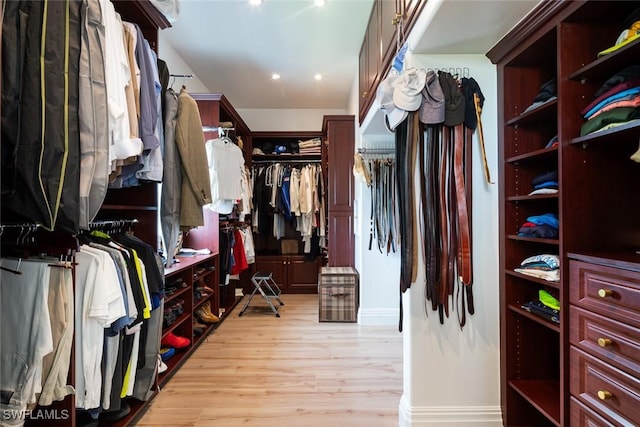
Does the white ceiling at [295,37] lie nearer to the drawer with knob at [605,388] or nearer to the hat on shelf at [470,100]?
the hat on shelf at [470,100]

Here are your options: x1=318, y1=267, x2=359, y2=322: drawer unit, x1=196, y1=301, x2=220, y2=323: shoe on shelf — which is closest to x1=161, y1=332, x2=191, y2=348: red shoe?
x1=196, y1=301, x2=220, y2=323: shoe on shelf

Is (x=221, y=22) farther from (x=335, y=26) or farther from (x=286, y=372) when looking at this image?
(x=286, y=372)

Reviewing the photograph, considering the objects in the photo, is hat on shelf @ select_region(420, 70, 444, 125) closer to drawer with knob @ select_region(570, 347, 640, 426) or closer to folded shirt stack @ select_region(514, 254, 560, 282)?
folded shirt stack @ select_region(514, 254, 560, 282)

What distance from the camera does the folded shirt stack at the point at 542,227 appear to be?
1.41 meters

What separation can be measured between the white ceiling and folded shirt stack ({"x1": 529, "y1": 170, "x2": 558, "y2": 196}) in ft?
2.29

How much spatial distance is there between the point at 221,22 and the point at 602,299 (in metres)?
3.15

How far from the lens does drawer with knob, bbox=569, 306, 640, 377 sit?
1011 millimetres

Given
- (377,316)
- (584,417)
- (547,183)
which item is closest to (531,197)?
(547,183)

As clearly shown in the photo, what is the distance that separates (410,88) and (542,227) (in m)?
0.88

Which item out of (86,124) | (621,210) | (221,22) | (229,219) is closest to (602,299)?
(621,210)

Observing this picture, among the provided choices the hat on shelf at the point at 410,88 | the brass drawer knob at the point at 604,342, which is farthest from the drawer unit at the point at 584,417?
the hat on shelf at the point at 410,88

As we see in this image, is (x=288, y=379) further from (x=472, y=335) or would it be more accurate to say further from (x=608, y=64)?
(x=608, y=64)

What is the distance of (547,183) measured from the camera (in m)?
1.46

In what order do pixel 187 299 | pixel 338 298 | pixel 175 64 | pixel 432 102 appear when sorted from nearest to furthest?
1. pixel 432 102
2. pixel 187 299
3. pixel 175 64
4. pixel 338 298
